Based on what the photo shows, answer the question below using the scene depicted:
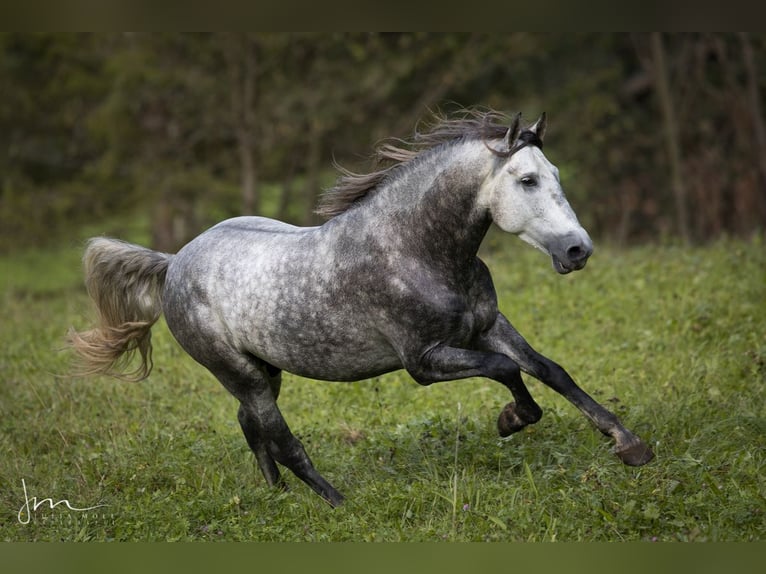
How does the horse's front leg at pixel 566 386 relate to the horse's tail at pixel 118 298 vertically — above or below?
below

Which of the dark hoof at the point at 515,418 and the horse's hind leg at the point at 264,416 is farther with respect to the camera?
the horse's hind leg at the point at 264,416

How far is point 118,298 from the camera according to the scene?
581 centimetres

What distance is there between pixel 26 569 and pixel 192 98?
37.9 feet

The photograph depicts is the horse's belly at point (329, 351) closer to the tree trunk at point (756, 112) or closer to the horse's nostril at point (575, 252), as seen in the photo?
the horse's nostril at point (575, 252)

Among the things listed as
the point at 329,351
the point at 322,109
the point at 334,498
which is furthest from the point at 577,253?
the point at 322,109

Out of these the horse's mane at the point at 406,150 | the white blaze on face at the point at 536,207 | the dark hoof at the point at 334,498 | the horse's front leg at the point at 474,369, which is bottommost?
the dark hoof at the point at 334,498

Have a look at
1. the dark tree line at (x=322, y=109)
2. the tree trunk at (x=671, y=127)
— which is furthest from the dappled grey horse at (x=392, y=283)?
the dark tree line at (x=322, y=109)

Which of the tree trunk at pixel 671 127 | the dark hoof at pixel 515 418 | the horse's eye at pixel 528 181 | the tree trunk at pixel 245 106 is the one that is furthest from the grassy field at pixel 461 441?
the tree trunk at pixel 245 106

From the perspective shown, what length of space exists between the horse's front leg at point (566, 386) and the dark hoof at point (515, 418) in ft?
0.57

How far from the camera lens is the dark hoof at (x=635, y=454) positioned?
4621 mm

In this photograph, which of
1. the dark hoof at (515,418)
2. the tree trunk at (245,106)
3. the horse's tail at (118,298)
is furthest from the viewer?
the tree trunk at (245,106)

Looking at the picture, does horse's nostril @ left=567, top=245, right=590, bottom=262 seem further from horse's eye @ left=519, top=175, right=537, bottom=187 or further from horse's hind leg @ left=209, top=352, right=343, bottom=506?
horse's hind leg @ left=209, top=352, right=343, bottom=506

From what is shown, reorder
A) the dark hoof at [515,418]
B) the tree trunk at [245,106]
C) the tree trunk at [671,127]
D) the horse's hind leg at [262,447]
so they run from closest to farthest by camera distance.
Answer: the dark hoof at [515,418]
the horse's hind leg at [262,447]
the tree trunk at [671,127]
the tree trunk at [245,106]

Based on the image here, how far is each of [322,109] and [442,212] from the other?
10.0 m
